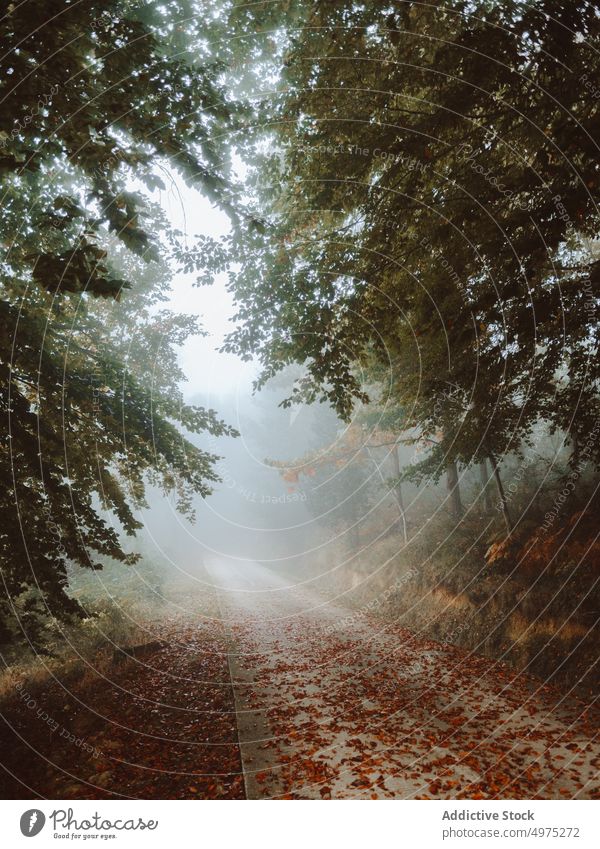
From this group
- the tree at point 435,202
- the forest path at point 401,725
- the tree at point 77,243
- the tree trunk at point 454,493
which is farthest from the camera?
the tree trunk at point 454,493

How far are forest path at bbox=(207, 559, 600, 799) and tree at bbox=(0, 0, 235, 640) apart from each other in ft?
12.1

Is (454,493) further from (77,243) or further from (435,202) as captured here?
(77,243)

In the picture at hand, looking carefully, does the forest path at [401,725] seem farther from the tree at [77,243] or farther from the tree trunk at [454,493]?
the tree trunk at [454,493]

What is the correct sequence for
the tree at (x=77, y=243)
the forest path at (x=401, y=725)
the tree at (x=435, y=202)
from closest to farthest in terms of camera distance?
the tree at (x=77, y=243) → the forest path at (x=401, y=725) → the tree at (x=435, y=202)

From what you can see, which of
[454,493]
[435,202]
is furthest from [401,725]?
[454,493]

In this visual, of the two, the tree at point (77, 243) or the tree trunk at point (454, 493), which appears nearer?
the tree at point (77, 243)

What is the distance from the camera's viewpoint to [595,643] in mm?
6930

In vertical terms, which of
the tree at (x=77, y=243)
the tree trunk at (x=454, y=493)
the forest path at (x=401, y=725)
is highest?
the tree at (x=77, y=243)

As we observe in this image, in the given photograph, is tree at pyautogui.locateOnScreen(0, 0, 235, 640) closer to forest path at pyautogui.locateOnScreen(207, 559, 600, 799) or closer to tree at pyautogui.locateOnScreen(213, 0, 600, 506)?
tree at pyautogui.locateOnScreen(213, 0, 600, 506)

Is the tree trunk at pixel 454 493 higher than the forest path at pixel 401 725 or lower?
higher

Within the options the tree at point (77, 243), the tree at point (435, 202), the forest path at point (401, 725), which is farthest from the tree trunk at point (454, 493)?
the tree at point (77, 243)

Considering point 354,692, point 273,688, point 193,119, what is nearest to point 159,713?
point 273,688

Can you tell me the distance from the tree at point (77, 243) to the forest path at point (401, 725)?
3681 mm

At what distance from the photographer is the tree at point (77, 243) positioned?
399 centimetres
